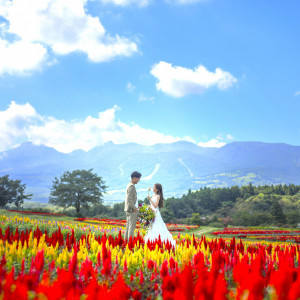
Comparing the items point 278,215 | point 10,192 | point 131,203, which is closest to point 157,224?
point 131,203

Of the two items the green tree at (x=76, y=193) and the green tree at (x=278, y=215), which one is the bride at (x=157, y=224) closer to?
the green tree at (x=278, y=215)

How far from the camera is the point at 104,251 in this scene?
4453 millimetres

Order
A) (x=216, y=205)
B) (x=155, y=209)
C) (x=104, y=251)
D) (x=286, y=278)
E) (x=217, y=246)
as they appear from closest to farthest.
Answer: (x=286, y=278) → (x=104, y=251) → (x=217, y=246) → (x=155, y=209) → (x=216, y=205)

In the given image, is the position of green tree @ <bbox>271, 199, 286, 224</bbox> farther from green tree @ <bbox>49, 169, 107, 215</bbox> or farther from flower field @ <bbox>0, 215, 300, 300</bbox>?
flower field @ <bbox>0, 215, 300, 300</bbox>

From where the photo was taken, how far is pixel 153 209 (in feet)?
32.7

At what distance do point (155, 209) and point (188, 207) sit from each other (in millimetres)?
39465

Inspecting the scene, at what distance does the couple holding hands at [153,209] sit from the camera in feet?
29.1

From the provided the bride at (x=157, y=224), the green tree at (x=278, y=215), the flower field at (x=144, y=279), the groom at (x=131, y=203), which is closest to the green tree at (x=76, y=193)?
the green tree at (x=278, y=215)

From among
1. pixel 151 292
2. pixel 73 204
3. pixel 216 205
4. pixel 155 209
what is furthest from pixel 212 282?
pixel 216 205

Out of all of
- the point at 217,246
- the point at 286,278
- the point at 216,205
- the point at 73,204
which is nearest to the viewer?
the point at 286,278

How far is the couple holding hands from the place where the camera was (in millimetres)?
8883

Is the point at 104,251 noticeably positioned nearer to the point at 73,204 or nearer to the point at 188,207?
the point at 73,204

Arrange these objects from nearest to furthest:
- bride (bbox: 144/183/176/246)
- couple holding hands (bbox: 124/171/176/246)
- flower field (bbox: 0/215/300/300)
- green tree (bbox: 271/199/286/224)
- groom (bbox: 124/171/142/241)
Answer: flower field (bbox: 0/215/300/300) → groom (bbox: 124/171/142/241) → couple holding hands (bbox: 124/171/176/246) → bride (bbox: 144/183/176/246) → green tree (bbox: 271/199/286/224)

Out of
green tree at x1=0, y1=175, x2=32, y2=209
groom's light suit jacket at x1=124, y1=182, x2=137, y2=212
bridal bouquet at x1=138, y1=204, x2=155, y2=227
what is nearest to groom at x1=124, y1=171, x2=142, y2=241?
groom's light suit jacket at x1=124, y1=182, x2=137, y2=212
